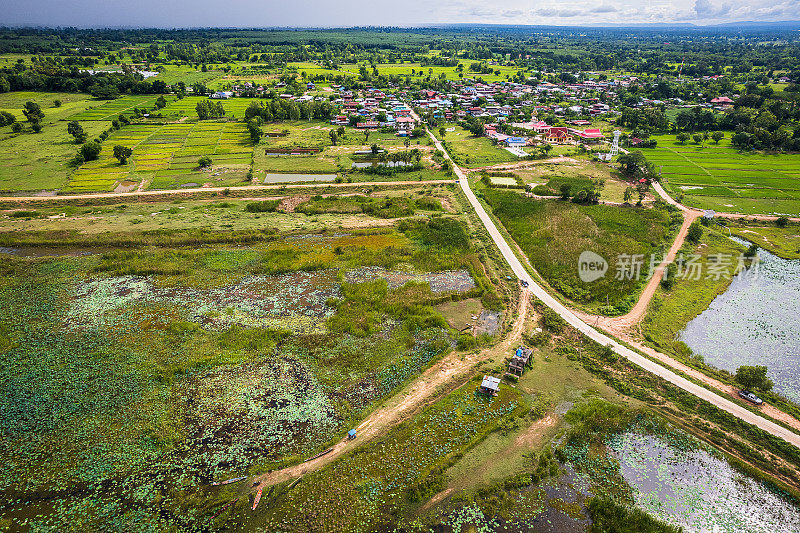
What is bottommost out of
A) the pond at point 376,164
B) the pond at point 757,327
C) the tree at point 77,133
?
the pond at point 757,327

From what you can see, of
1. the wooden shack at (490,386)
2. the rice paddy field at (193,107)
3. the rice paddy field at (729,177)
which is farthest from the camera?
the rice paddy field at (193,107)

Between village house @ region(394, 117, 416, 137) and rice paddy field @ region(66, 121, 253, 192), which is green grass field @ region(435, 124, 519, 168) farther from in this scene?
rice paddy field @ region(66, 121, 253, 192)

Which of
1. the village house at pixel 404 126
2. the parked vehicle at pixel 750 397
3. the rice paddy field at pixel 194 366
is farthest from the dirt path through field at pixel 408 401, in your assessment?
the village house at pixel 404 126

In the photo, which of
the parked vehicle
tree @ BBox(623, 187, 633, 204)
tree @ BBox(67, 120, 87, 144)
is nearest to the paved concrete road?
the parked vehicle

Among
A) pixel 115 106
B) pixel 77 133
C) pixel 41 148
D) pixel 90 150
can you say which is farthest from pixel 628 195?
pixel 115 106

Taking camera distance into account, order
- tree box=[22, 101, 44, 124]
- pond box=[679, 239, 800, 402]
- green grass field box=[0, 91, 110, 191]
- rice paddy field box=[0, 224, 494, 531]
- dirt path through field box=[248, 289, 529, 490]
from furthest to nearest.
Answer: tree box=[22, 101, 44, 124]
green grass field box=[0, 91, 110, 191]
pond box=[679, 239, 800, 402]
dirt path through field box=[248, 289, 529, 490]
rice paddy field box=[0, 224, 494, 531]

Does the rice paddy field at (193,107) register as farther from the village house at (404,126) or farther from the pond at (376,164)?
the pond at (376,164)

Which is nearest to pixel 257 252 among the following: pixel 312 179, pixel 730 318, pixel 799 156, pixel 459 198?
pixel 312 179
